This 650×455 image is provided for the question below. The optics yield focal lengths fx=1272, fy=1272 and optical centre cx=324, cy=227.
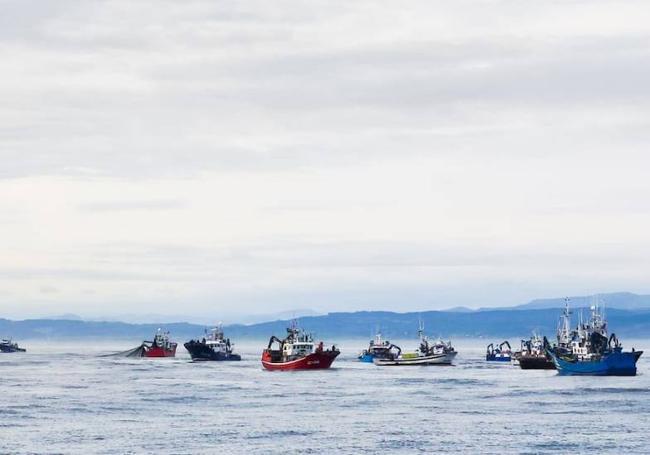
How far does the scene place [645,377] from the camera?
649 ft

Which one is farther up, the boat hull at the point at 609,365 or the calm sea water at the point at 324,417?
the boat hull at the point at 609,365

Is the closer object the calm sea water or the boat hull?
the calm sea water

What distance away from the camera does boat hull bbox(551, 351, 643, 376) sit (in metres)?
188

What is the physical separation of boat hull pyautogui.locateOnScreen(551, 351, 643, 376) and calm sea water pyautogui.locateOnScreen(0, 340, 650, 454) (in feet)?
25.3

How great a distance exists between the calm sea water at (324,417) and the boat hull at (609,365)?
25.3 ft

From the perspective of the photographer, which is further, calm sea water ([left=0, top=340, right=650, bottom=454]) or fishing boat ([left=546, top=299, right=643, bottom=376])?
fishing boat ([left=546, top=299, right=643, bottom=376])

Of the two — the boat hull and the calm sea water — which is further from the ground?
the boat hull

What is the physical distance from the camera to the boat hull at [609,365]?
188250 millimetres

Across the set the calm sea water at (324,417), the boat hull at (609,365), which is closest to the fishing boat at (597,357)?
the boat hull at (609,365)

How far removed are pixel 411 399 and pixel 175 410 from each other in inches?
1181

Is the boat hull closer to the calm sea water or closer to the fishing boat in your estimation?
the fishing boat

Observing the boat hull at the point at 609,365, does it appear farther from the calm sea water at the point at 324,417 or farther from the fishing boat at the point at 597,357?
the calm sea water at the point at 324,417

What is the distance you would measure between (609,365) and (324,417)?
8336 cm

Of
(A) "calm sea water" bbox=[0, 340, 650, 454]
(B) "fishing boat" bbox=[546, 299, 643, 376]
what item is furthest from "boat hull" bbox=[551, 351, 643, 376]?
(A) "calm sea water" bbox=[0, 340, 650, 454]
